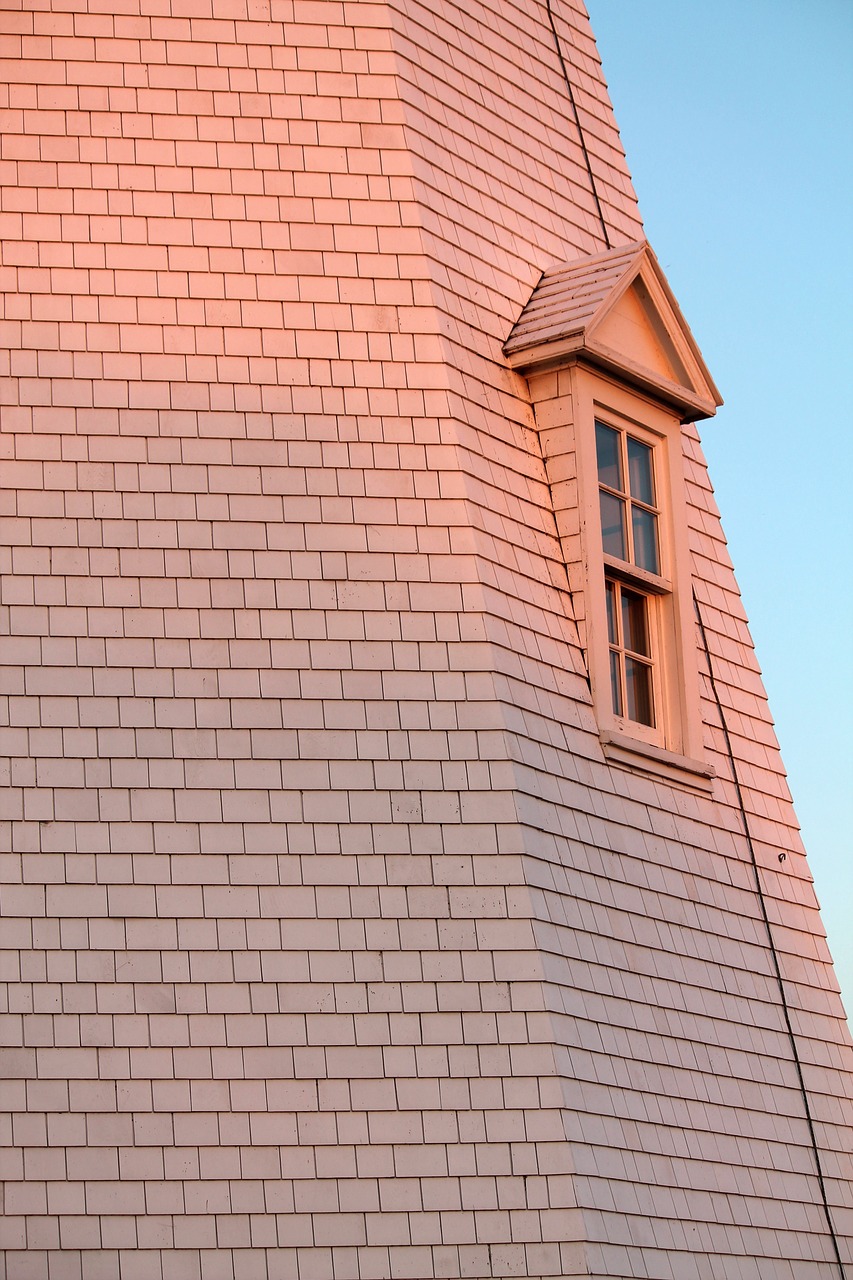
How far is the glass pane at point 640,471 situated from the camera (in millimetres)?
9680

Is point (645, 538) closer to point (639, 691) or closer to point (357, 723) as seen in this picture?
point (639, 691)

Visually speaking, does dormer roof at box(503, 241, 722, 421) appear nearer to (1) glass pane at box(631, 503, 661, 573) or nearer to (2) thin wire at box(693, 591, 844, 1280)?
(1) glass pane at box(631, 503, 661, 573)

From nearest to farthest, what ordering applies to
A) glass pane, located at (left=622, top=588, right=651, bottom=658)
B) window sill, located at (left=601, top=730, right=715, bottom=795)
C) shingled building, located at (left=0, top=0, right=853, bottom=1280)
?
shingled building, located at (left=0, top=0, right=853, bottom=1280)
window sill, located at (left=601, top=730, right=715, bottom=795)
glass pane, located at (left=622, top=588, right=651, bottom=658)

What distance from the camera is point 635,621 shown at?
9.62m

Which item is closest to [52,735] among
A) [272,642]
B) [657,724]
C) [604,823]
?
[272,642]

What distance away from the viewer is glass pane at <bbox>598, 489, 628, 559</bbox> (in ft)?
30.9

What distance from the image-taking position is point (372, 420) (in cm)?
848

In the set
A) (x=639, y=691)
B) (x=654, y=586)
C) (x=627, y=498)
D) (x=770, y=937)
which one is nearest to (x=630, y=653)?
(x=639, y=691)

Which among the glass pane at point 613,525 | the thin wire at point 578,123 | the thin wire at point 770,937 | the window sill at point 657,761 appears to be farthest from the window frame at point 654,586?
the thin wire at point 578,123

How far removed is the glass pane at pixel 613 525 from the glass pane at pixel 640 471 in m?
0.20

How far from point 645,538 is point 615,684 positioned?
2.97 ft

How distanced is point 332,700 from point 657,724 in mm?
2180

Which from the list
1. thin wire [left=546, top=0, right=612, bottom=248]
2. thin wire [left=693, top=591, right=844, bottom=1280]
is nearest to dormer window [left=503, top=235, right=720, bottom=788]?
thin wire [left=693, top=591, right=844, bottom=1280]

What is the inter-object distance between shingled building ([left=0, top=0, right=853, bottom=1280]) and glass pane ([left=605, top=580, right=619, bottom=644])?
3 centimetres
